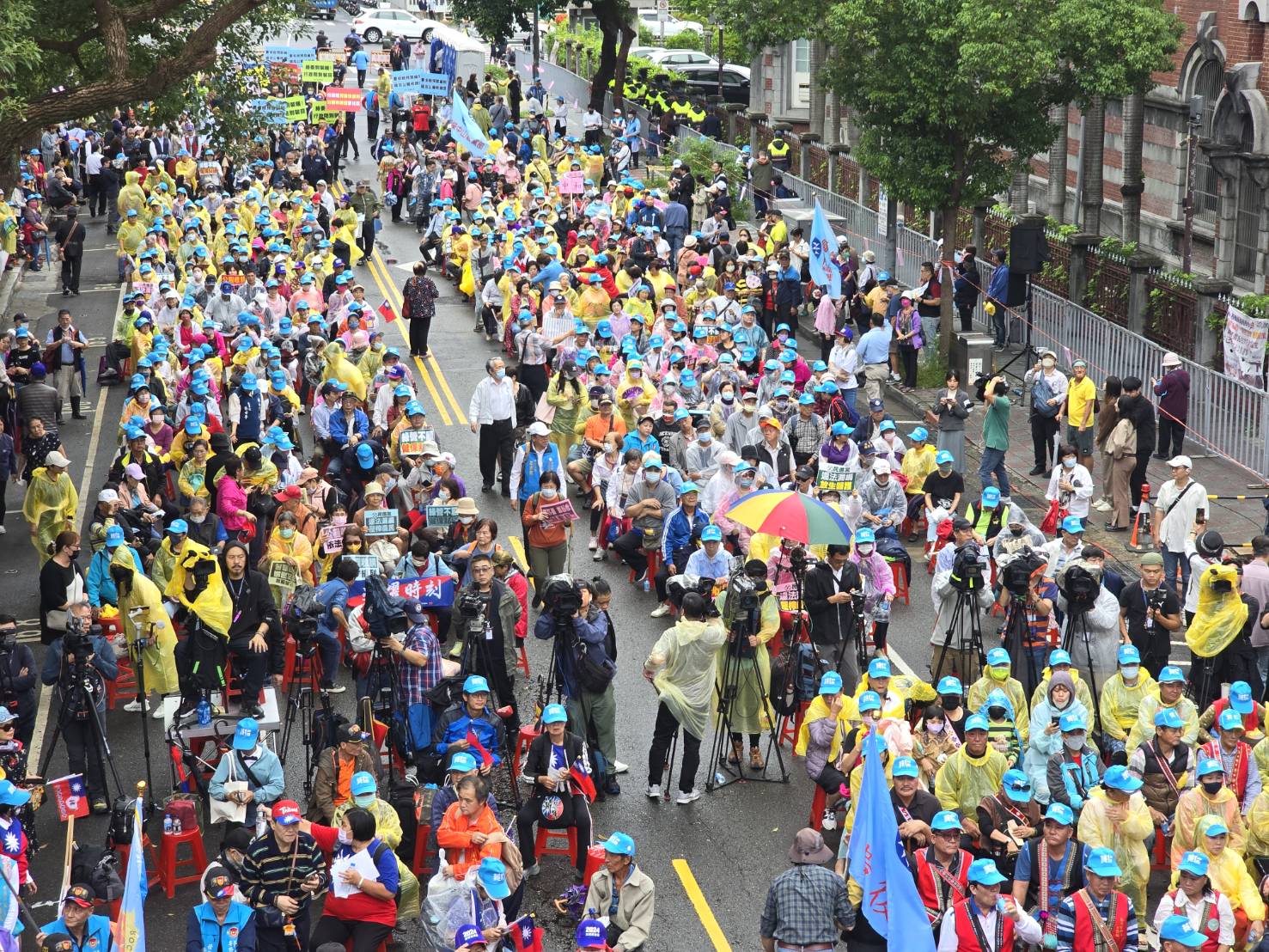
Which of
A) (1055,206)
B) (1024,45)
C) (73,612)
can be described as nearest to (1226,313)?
(1024,45)

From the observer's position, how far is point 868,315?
88.9 ft

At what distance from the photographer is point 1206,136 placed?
28969 mm

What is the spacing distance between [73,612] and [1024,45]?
54.1 feet

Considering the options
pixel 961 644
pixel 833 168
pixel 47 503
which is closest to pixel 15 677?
pixel 47 503

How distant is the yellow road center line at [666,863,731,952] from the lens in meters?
12.0

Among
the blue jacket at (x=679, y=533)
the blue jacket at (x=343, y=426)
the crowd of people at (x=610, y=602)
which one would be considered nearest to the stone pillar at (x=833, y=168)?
the crowd of people at (x=610, y=602)

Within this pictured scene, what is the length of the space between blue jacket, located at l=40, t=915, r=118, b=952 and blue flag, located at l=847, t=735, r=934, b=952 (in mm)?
4381

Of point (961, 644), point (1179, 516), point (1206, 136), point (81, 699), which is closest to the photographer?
point (81, 699)

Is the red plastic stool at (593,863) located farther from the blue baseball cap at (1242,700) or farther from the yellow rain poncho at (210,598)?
the blue baseball cap at (1242,700)

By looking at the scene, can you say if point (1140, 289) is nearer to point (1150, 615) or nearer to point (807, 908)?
point (1150, 615)

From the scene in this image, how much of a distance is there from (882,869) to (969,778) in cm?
181

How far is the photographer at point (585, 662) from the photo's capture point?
13367 millimetres

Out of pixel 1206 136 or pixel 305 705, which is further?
pixel 1206 136

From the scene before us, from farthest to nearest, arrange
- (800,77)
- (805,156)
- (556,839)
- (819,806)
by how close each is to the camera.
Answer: (800,77)
(805,156)
(819,806)
(556,839)
